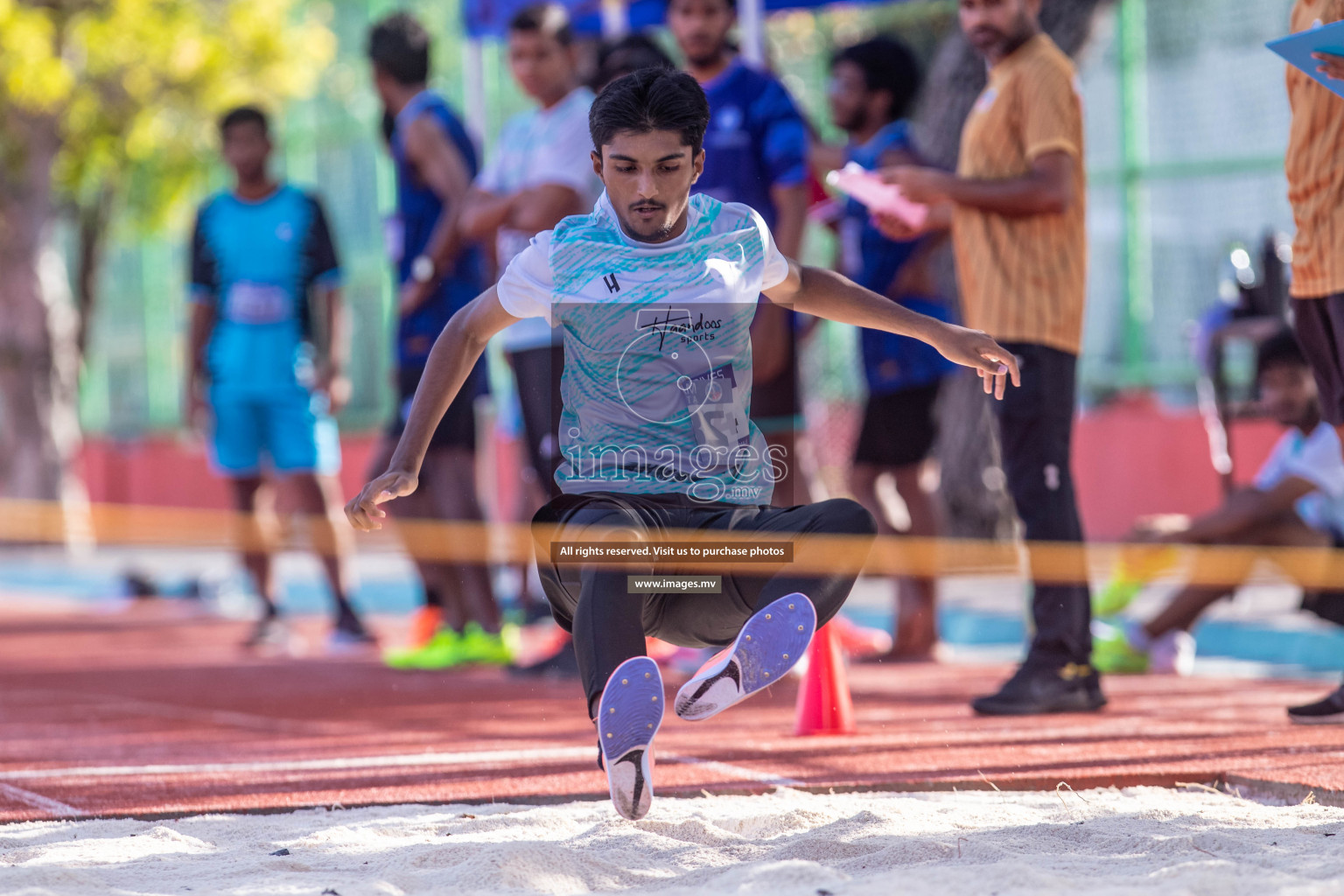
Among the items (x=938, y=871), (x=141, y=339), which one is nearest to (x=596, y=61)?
(x=938, y=871)

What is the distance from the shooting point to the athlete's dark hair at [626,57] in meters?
6.28

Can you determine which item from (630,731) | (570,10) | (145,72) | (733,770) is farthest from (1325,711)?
(145,72)

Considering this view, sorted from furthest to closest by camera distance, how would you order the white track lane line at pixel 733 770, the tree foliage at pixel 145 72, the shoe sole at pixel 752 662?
1. the tree foliage at pixel 145 72
2. the white track lane line at pixel 733 770
3. the shoe sole at pixel 752 662

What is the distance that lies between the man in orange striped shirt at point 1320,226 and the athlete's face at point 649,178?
1.89 meters

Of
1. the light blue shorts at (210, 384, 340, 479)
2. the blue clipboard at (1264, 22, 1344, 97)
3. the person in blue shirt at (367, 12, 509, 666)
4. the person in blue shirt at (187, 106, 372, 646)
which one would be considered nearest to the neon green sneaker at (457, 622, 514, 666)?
the person in blue shirt at (367, 12, 509, 666)

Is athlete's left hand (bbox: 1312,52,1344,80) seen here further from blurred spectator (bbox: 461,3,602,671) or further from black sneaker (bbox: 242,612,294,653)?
black sneaker (bbox: 242,612,294,653)

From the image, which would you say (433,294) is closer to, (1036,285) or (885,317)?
(1036,285)

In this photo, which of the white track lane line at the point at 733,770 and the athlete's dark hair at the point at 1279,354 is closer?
the white track lane line at the point at 733,770

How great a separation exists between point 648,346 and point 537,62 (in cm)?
322

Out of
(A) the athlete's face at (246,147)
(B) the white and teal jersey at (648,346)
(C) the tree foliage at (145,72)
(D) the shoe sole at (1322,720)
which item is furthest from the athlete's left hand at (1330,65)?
(C) the tree foliage at (145,72)

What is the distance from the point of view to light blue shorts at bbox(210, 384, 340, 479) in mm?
7777

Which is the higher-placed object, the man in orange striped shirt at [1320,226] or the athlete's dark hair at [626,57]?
the athlete's dark hair at [626,57]

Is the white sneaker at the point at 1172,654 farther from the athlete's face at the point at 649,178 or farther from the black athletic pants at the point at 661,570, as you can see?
the athlete's face at the point at 649,178

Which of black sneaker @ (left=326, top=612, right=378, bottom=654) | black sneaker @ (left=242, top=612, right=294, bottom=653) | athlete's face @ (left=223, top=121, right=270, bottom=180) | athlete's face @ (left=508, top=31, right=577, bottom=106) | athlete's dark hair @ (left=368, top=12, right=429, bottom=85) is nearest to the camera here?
athlete's face @ (left=508, top=31, right=577, bottom=106)
